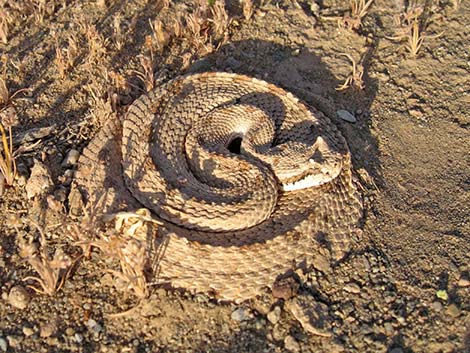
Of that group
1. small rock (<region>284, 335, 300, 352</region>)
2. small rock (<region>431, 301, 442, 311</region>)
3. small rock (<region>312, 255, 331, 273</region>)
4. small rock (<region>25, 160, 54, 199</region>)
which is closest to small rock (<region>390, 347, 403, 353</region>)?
small rock (<region>431, 301, 442, 311</region>)

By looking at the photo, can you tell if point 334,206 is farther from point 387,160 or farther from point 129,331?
point 129,331

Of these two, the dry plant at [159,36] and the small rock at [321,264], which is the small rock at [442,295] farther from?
the dry plant at [159,36]

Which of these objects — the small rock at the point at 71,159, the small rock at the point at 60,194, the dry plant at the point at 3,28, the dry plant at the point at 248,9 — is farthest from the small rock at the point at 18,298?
the dry plant at the point at 248,9

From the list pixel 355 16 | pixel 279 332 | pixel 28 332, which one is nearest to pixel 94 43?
pixel 355 16

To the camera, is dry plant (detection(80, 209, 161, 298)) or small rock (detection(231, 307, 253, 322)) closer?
dry plant (detection(80, 209, 161, 298))

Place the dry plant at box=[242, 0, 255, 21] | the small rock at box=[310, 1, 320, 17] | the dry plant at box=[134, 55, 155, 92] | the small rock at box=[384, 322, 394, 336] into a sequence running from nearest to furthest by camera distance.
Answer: the small rock at box=[384, 322, 394, 336]
the dry plant at box=[134, 55, 155, 92]
the dry plant at box=[242, 0, 255, 21]
the small rock at box=[310, 1, 320, 17]

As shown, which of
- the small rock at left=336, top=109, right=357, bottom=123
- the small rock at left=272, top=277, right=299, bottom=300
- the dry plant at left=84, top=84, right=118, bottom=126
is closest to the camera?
the small rock at left=272, top=277, right=299, bottom=300

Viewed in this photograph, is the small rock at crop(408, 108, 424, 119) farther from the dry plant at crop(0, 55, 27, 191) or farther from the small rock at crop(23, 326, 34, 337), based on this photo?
the small rock at crop(23, 326, 34, 337)
